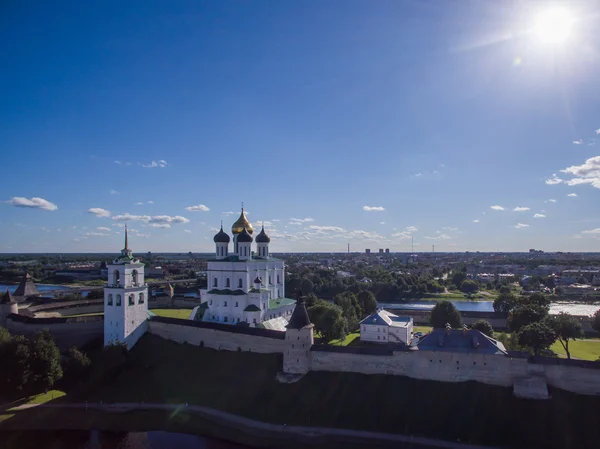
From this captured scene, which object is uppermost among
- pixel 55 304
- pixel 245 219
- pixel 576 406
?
pixel 245 219

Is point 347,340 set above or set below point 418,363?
below

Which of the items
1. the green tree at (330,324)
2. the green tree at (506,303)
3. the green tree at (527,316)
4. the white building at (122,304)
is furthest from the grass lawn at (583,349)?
the white building at (122,304)

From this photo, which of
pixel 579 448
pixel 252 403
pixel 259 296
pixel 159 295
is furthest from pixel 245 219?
pixel 579 448

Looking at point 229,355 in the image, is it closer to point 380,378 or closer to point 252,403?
point 252,403

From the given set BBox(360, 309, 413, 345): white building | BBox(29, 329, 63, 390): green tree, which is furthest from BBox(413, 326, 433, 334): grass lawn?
BBox(29, 329, 63, 390): green tree

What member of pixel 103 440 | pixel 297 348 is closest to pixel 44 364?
pixel 103 440

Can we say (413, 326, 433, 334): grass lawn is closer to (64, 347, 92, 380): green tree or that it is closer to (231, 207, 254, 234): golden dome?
(231, 207, 254, 234): golden dome

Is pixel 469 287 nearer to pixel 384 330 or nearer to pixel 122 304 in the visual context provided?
pixel 384 330
